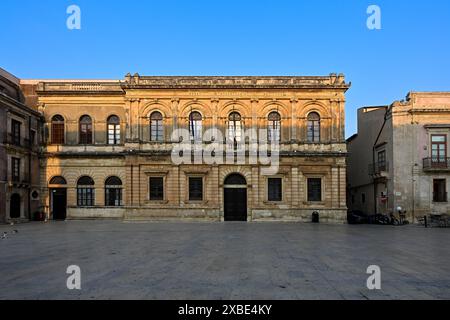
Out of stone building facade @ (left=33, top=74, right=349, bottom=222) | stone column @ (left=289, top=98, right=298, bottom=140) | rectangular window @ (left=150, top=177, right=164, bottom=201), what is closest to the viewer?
stone building facade @ (left=33, top=74, right=349, bottom=222)

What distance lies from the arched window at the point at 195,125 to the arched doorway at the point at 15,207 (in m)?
14.8

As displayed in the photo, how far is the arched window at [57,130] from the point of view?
3138 cm

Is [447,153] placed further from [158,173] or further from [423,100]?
[158,173]

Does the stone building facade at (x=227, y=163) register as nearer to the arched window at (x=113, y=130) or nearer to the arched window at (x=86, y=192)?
the arched window at (x=86, y=192)

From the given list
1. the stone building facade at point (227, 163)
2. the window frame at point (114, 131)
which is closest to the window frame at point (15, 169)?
the stone building facade at point (227, 163)

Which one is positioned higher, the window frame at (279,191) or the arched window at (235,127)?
the arched window at (235,127)

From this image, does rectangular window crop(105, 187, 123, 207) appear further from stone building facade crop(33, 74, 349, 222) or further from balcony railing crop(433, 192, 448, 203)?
balcony railing crop(433, 192, 448, 203)

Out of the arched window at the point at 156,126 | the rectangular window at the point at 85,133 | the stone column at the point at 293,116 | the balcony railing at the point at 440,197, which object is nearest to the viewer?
the balcony railing at the point at 440,197

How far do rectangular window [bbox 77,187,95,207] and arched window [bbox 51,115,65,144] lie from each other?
4659 millimetres

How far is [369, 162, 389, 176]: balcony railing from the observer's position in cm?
2920

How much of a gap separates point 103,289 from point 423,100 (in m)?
28.5

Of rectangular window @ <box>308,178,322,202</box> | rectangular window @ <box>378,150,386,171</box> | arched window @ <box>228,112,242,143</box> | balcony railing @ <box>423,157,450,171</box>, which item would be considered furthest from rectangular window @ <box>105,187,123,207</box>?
balcony railing @ <box>423,157,450,171</box>

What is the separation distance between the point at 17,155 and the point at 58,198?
4904mm

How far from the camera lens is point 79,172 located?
3084 centimetres
